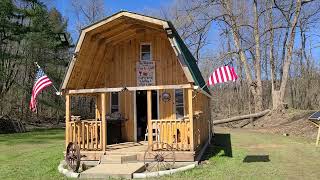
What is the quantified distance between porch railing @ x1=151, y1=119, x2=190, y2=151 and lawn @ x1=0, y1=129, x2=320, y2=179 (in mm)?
852

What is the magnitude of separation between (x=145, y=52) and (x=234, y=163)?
5358 millimetres

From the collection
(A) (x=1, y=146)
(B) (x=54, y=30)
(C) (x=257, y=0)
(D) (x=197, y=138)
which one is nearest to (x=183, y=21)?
(C) (x=257, y=0)

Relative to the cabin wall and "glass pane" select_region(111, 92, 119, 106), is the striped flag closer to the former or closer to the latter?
the cabin wall

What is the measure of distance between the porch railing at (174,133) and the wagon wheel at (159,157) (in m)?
0.12

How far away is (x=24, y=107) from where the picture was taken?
110 ft

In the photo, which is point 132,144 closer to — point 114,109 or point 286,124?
point 114,109

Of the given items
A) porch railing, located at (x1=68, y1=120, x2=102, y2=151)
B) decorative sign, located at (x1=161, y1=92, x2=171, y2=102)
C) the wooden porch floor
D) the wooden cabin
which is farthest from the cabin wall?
the wooden porch floor

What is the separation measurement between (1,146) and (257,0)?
23.2 meters

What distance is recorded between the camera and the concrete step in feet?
33.2

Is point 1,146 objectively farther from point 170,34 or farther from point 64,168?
point 170,34

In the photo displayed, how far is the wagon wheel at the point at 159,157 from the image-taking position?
11281mm

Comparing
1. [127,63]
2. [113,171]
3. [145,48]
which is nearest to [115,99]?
[127,63]

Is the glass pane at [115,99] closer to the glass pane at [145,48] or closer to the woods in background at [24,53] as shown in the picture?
the glass pane at [145,48]

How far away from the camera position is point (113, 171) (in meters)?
10.5
